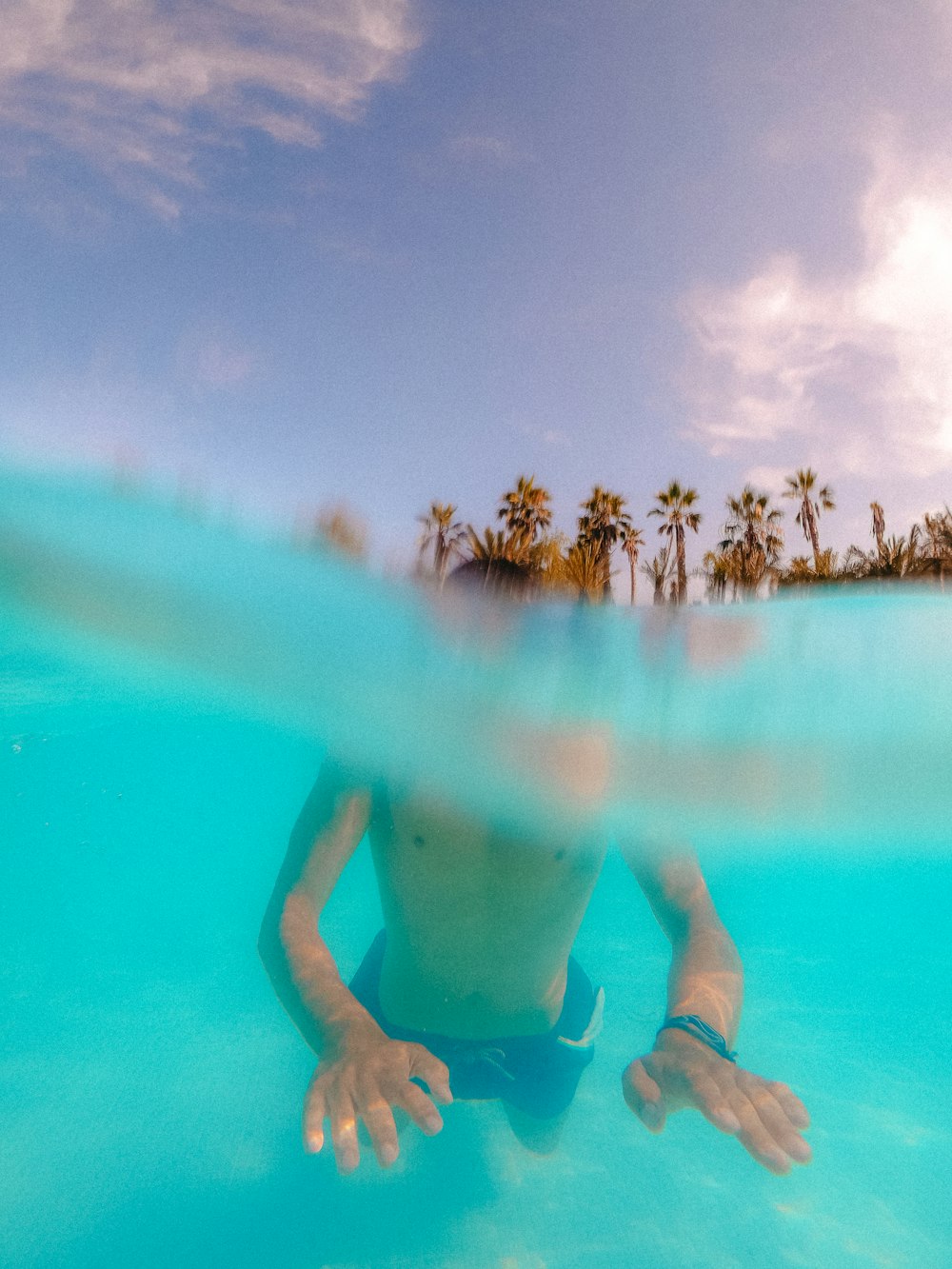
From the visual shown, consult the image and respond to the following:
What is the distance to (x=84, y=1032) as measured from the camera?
12.1m

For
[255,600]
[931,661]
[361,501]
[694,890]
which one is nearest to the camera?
[694,890]

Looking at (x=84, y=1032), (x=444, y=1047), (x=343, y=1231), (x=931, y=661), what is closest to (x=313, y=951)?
(x=444, y=1047)

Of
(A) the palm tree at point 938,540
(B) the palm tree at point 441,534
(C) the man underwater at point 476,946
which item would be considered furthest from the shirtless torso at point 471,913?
(A) the palm tree at point 938,540

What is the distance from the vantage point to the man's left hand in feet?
6.66

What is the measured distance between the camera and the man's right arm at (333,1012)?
6.79 feet

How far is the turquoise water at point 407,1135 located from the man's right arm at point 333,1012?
3271 mm

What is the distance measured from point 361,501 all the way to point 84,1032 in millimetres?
11339

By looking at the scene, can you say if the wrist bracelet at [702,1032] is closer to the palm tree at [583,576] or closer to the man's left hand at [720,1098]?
the man's left hand at [720,1098]

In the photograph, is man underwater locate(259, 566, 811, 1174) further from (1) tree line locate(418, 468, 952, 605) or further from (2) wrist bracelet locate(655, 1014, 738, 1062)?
(1) tree line locate(418, 468, 952, 605)

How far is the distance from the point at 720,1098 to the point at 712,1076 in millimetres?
68

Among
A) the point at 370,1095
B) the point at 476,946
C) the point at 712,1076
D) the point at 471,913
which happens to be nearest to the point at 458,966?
the point at 476,946

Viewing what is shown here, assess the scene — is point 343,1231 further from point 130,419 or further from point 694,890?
point 130,419

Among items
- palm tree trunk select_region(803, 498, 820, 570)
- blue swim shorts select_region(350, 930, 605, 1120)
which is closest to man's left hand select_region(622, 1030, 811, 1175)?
blue swim shorts select_region(350, 930, 605, 1120)

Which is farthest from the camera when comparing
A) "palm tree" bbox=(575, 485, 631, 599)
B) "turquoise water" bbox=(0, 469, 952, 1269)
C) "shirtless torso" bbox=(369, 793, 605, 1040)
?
"palm tree" bbox=(575, 485, 631, 599)
